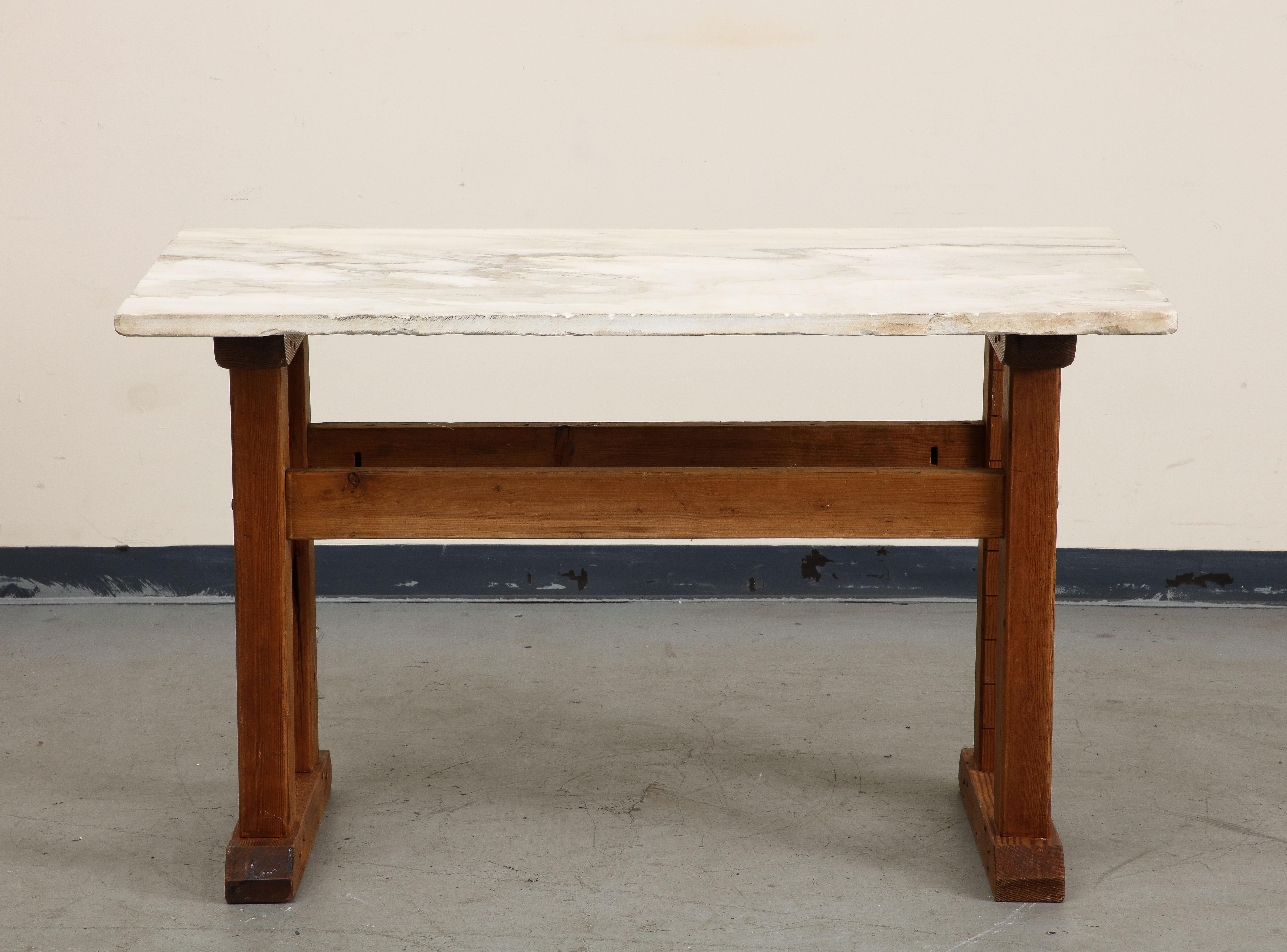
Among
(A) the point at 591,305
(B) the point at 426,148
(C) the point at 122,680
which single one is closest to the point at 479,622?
(C) the point at 122,680

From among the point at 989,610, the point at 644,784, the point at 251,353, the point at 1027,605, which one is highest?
the point at 251,353

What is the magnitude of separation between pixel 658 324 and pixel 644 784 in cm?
91

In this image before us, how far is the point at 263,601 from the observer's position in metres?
1.73

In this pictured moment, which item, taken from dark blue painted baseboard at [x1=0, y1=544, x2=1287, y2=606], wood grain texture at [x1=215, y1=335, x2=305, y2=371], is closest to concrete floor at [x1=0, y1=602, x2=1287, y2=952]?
dark blue painted baseboard at [x1=0, y1=544, x2=1287, y2=606]

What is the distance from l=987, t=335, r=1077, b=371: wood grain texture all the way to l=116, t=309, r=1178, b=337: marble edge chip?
0.07m

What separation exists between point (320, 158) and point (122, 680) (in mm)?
1301

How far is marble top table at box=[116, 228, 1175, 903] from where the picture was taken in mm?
1552

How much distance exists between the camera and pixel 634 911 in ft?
5.65

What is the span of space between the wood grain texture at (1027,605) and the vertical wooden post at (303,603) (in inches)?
40.6

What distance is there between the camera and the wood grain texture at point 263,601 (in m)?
1.68

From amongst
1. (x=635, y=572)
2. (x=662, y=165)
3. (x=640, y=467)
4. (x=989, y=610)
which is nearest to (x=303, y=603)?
(x=640, y=467)

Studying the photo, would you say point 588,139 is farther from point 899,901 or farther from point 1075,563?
point 899,901

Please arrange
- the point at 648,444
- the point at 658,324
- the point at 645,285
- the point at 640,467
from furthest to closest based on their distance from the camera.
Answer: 1. the point at 648,444
2. the point at 640,467
3. the point at 645,285
4. the point at 658,324

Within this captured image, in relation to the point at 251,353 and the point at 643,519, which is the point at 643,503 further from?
the point at 251,353
